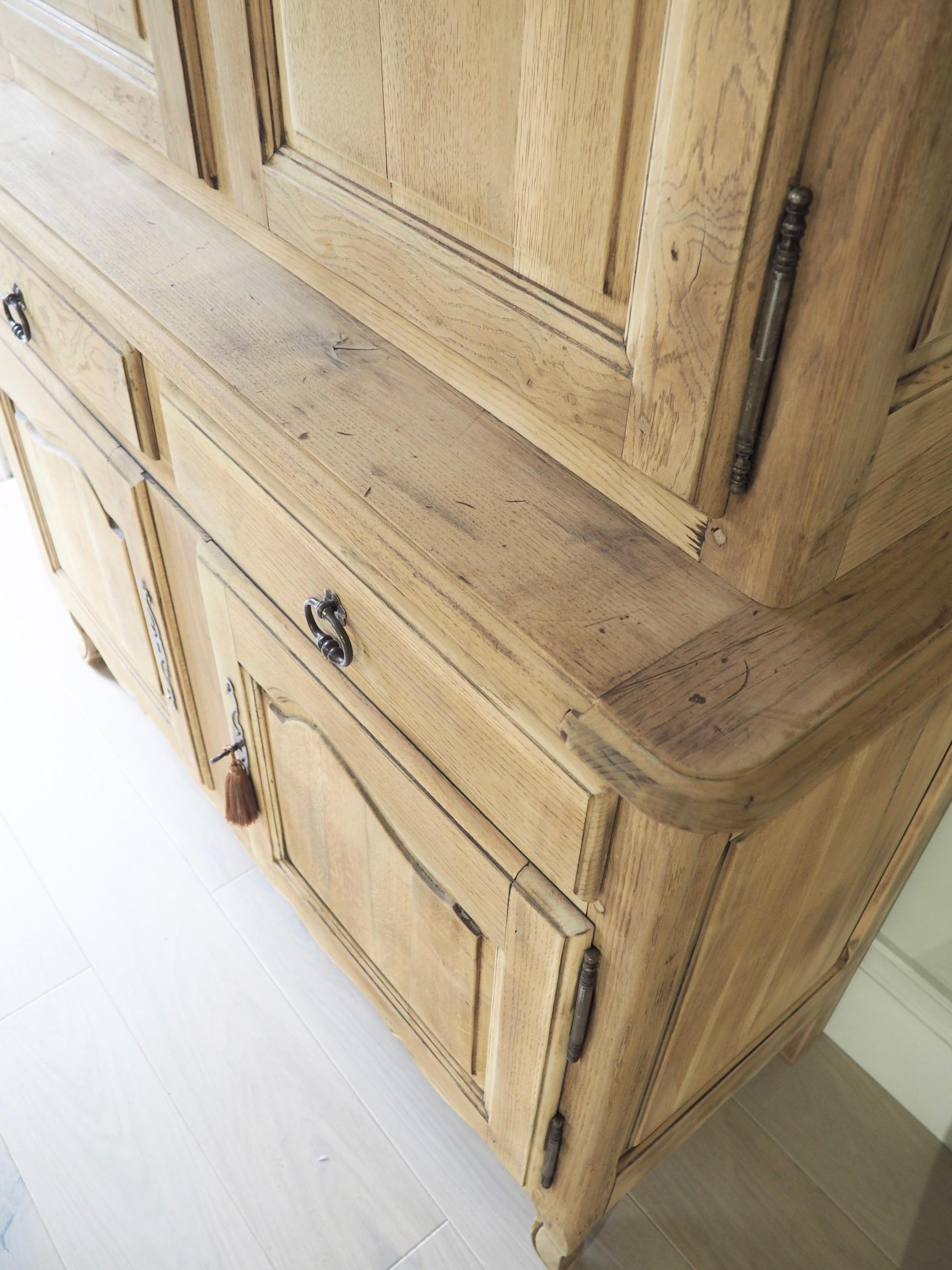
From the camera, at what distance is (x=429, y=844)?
664 millimetres

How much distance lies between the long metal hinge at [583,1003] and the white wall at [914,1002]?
45cm

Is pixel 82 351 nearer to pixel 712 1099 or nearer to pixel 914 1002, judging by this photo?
pixel 712 1099

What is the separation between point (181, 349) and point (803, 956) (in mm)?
676

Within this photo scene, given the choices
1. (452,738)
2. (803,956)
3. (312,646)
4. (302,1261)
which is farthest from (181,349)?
(302,1261)

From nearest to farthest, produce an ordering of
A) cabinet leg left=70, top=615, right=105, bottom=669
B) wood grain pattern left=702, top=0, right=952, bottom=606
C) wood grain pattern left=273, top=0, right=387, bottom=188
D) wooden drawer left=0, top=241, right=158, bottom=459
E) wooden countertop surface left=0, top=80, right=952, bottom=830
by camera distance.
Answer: wood grain pattern left=702, top=0, right=952, bottom=606 → wooden countertop surface left=0, top=80, right=952, bottom=830 → wood grain pattern left=273, top=0, right=387, bottom=188 → wooden drawer left=0, top=241, right=158, bottom=459 → cabinet leg left=70, top=615, right=105, bottom=669

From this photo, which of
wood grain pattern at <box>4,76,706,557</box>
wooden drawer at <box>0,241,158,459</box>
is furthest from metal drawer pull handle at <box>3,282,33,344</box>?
wood grain pattern at <box>4,76,706,557</box>

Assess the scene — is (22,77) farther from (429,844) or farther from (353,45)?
(429,844)

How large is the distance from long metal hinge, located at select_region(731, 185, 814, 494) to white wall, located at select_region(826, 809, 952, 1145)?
597 millimetres

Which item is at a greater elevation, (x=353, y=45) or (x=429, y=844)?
(x=353, y=45)

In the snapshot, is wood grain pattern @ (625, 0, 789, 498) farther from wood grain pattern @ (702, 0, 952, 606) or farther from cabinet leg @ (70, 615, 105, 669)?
cabinet leg @ (70, 615, 105, 669)

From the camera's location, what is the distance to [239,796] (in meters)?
0.93

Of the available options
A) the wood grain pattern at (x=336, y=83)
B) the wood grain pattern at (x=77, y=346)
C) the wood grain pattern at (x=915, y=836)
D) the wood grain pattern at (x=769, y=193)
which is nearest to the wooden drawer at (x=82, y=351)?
the wood grain pattern at (x=77, y=346)

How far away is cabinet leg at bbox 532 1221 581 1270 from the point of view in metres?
0.82

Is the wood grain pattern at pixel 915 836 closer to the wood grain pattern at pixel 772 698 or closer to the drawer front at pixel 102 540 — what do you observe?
the wood grain pattern at pixel 772 698
